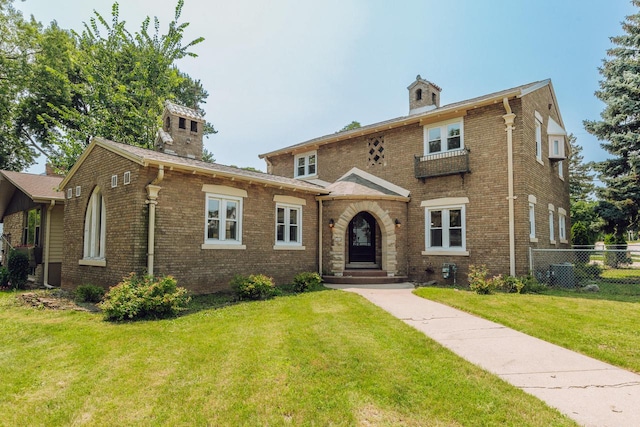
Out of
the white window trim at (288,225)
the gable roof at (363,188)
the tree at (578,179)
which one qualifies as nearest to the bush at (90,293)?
the white window trim at (288,225)

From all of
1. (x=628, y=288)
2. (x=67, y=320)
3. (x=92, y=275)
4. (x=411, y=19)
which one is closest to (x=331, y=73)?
(x=411, y=19)

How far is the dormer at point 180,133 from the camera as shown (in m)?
12.7

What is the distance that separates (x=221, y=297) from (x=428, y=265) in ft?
24.7

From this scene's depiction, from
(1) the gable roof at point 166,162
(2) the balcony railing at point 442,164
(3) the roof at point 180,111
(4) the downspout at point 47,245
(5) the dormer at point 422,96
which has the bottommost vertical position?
(4) the downspout at point 47,245

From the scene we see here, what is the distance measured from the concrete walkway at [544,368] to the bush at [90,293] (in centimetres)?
730

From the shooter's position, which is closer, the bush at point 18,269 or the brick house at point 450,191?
the brick house at point 450,191

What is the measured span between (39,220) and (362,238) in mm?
13414

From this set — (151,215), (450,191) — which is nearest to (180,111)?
(151,215)

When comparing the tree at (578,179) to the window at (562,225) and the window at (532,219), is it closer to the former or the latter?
the window at (562,225)

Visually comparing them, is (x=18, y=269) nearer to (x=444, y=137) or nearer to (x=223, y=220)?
(x=223, y=220)

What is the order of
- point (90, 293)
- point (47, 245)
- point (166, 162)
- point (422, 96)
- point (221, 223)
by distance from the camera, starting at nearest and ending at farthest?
1. point (166, 162)
2. point (90, 293)
3. point (221, 223)
4. point (47, 245)
5. point (422, 96)

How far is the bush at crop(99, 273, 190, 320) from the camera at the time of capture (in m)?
7.25

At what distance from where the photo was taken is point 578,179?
1507 inches

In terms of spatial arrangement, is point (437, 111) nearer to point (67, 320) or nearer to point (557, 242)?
point (557, 242)
